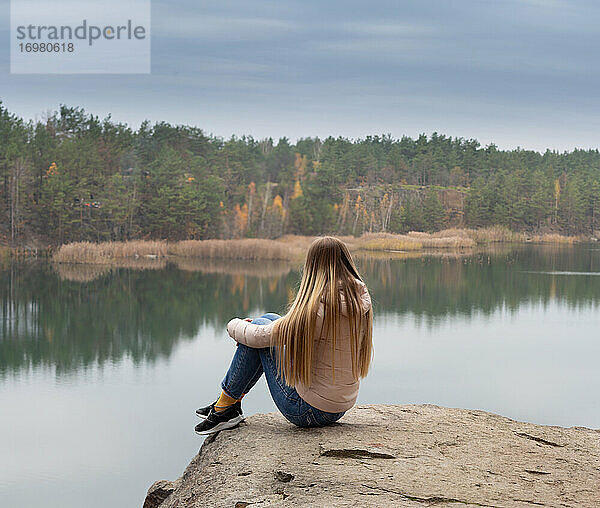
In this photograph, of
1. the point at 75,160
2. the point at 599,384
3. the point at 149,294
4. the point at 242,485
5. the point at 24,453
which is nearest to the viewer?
the point at 242,485

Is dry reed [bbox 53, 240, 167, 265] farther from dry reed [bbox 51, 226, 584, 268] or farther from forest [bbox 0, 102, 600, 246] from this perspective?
forest [bbox 0, 102, 600, 246]

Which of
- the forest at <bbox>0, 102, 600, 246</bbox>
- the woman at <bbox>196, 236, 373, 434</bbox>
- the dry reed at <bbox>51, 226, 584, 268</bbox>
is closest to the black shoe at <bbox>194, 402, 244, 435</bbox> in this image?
the woman at <bbox>196, 236, 373, 434</bbox>

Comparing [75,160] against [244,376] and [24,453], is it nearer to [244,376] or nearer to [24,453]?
[24,453]

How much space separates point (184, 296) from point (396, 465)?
40.9 feet

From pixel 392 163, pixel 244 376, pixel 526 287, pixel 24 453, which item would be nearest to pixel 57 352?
pixel 24 453

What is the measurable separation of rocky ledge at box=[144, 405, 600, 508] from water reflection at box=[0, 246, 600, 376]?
20.8 feet

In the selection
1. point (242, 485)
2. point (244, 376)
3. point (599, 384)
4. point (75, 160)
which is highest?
point (75, 160)

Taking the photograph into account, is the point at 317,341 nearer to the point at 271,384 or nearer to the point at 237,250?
the point at 271,384

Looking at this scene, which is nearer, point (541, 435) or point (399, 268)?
point (541, 435)

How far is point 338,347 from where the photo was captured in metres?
2.61

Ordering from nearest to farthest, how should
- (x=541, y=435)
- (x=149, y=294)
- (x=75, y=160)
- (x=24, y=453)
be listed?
(x=541, y=435) → (x=24, y=453) → (x=149, y=294) → (x=75, y=160)

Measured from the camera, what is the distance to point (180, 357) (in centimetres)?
934

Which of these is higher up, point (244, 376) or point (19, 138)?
point (19, 138)

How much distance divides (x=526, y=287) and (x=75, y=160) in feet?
49.4
